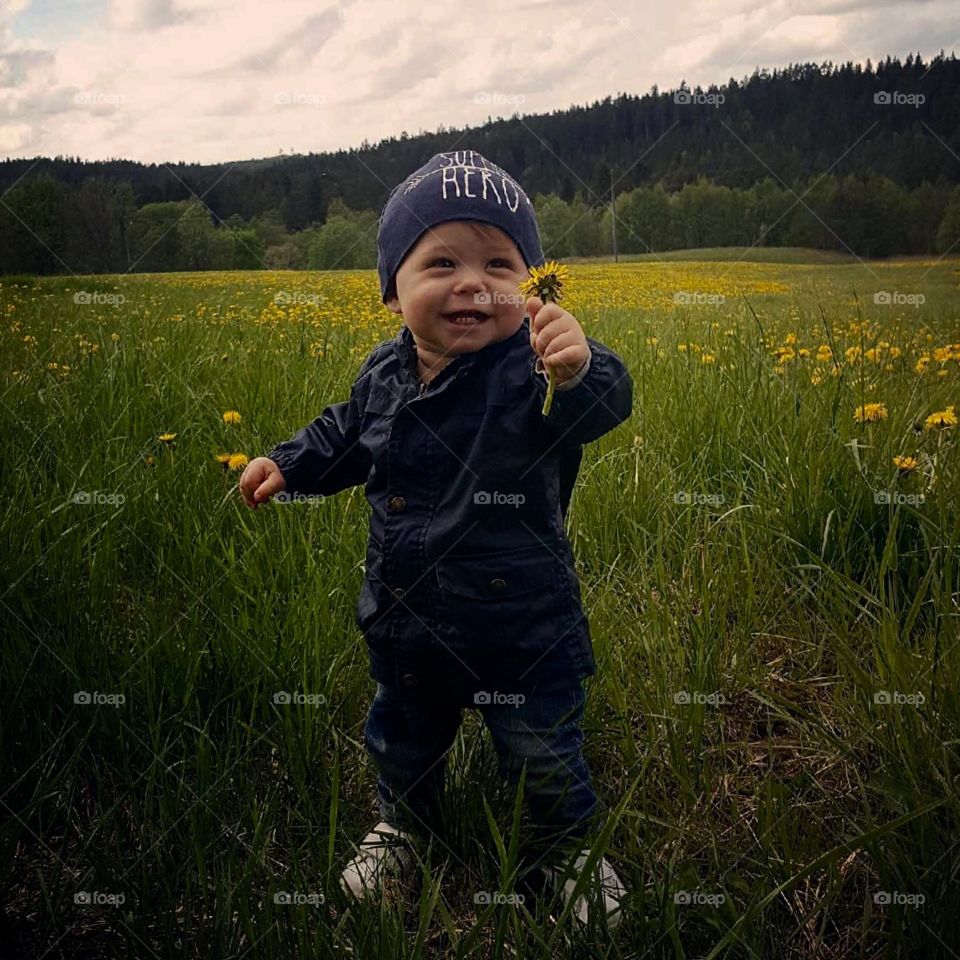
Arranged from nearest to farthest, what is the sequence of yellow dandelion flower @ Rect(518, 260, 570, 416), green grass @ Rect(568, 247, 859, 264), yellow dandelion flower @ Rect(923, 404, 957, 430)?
yellow dandelion flower @ Rect(518, 260, 570, 416) < yellow dandelion flower @ Rect(923, 404, 957, 430) < green grass @ Rect(568, 247, 859, 264)

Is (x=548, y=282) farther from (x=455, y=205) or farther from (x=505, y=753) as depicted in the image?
(x=505, y=753)

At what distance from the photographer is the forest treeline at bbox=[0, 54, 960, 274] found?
4543mm

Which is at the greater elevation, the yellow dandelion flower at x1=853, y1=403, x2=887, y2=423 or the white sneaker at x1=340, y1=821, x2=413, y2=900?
the yellow dandelion flower at x1=853, y1=403, x2=887, y2=423

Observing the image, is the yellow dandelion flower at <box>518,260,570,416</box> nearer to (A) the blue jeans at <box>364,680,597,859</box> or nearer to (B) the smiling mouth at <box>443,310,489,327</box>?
(B) the smiling mouth at <box>443,310,489,327</box>

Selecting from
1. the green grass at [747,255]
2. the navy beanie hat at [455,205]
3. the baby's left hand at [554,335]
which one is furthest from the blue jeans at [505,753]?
the green grass at [747,255]

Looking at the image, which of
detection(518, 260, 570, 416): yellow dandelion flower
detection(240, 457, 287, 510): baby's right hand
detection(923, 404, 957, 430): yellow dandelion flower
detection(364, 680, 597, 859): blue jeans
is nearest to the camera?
detection(518, 260, 570, 416): yellow dandelion flower

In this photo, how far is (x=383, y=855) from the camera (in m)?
1.49

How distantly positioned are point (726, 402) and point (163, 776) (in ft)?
7.50

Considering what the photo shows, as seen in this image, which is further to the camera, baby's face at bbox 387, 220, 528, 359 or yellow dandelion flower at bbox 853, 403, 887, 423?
yellow dandelion flower at bbox 853, 403, 887, 423

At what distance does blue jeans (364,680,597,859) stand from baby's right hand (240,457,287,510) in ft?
1.48

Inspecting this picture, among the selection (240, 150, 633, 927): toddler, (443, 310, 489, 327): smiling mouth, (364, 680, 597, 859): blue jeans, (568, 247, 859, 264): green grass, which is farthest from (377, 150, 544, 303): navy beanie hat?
(568, 247, 859, 264): green grass

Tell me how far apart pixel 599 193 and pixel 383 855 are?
1009cm

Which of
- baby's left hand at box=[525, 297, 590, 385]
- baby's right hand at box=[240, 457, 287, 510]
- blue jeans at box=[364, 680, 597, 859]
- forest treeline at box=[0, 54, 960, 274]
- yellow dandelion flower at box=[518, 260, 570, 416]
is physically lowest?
blue jeans at box=[364, 680, 597, 859]

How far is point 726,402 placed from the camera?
291 centimetres
